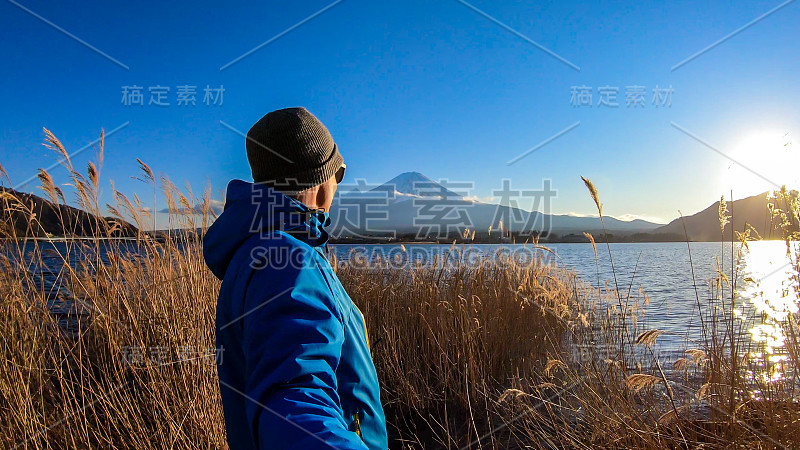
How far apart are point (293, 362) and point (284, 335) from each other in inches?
2.3

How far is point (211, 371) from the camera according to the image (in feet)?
9.29

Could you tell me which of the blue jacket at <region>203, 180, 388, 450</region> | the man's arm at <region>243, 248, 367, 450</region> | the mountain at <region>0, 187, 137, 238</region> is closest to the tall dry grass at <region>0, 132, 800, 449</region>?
the mountain at <region>0, 187, 137, 238</region>

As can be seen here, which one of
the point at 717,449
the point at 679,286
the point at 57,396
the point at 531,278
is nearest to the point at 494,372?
the point at 531,278

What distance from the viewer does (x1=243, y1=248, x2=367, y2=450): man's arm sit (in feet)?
2.70

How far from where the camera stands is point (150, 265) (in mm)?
3559

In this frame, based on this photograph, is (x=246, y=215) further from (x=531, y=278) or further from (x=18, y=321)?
(x=531, y=278)

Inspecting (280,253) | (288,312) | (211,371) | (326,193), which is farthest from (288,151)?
(211,371)

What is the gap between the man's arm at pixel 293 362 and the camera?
0.82 metres

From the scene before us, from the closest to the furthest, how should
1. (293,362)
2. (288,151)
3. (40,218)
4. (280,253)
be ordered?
1. (293,362)
2. (280,253)
3. (288,151)
4. (40,218)

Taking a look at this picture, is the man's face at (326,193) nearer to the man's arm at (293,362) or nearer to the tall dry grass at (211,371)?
the man's arm at (293,362)

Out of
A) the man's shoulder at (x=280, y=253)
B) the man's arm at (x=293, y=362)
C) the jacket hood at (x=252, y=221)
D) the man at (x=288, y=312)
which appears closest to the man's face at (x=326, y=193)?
the man at (x=288, y=312)

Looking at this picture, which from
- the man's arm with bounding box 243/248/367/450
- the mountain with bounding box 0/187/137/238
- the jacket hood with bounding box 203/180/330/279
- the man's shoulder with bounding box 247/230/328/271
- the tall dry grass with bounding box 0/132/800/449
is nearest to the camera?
the man's arm with bounding box 243/248/367/450

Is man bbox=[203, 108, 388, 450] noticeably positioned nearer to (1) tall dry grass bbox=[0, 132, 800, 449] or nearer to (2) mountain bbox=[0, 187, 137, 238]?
(1) tall dry grass bbox=[0, 132, 800, 449]

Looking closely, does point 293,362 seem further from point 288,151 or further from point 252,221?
point 288,151
